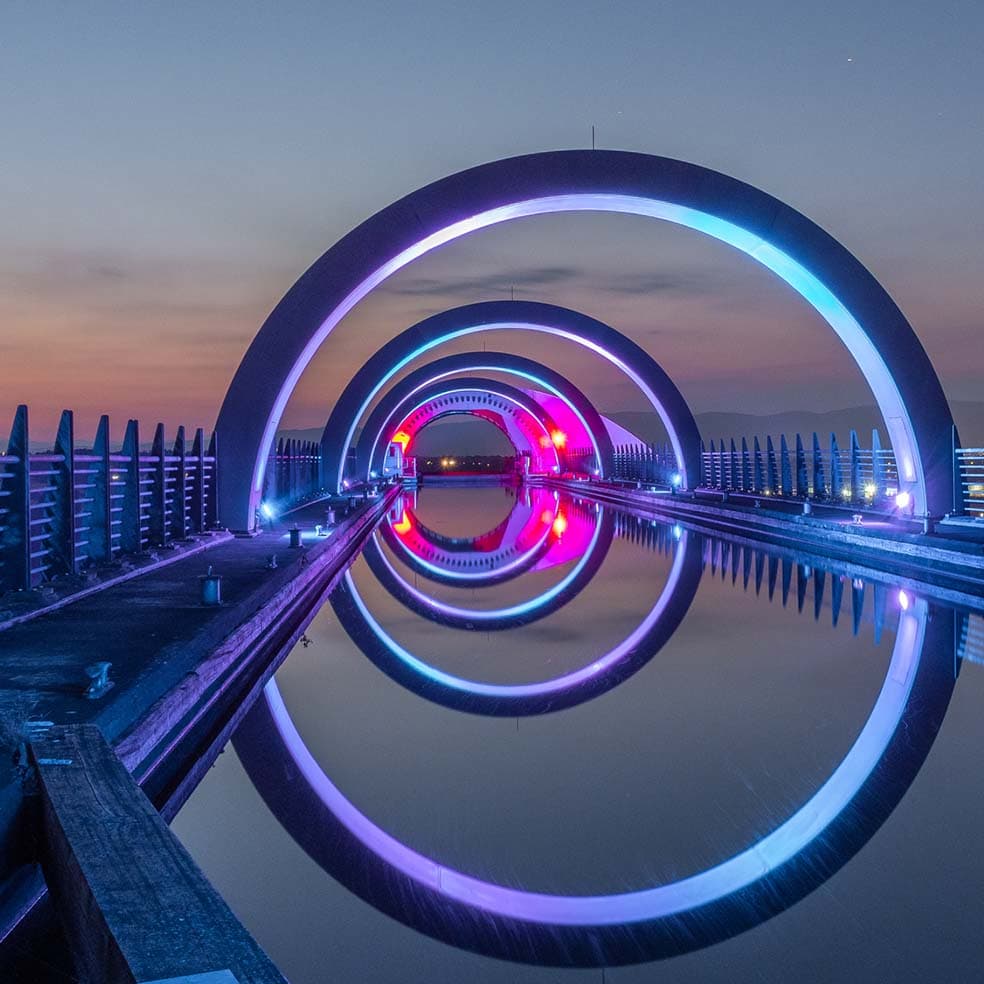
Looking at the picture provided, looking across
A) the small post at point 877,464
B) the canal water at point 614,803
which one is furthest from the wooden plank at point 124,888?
the small post at point 877,464

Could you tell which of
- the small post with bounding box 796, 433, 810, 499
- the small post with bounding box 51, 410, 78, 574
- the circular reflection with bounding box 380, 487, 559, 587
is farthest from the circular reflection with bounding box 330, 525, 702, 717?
the small post with bounding box 796, 433, 810, 499

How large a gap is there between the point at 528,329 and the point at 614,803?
29.0 m

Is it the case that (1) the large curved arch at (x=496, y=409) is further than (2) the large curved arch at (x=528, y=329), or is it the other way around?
(1) the large curved arch at (x=496, y=409)

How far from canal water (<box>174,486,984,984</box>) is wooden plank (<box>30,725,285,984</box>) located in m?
0.58

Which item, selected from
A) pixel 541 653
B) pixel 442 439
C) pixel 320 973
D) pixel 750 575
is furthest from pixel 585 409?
pixel 442 439

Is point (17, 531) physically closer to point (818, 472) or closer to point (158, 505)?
point (158, 505)

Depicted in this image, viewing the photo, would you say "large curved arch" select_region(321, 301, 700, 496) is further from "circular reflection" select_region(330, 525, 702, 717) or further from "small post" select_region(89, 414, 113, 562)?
"small post" select_region(89, 414, 113, 562)

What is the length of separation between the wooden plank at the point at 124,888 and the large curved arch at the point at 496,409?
4649cm

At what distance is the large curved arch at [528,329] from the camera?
30.9 m

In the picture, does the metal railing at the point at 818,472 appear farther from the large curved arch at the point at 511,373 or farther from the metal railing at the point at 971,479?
the large curved arch at the point at 511,373

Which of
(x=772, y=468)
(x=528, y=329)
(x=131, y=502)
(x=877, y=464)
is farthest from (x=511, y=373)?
(x=131, y=502)

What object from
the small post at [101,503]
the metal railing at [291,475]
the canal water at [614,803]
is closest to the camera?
the canal water at [614,803]

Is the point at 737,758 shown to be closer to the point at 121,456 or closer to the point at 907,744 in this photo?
the point at 907,744

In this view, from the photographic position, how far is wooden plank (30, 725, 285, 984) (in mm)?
2195
